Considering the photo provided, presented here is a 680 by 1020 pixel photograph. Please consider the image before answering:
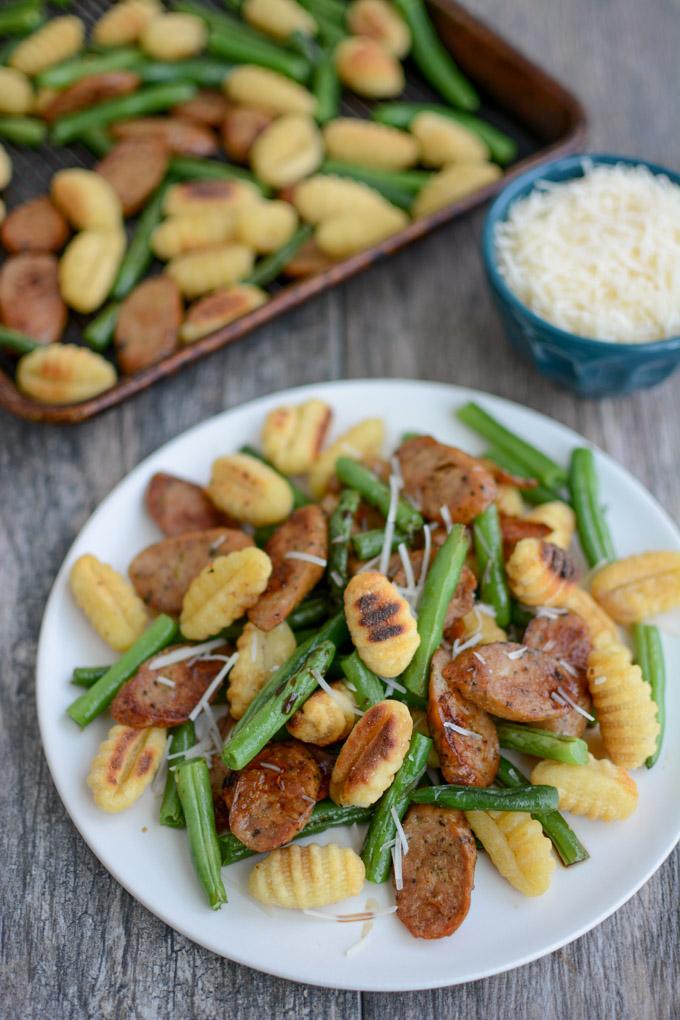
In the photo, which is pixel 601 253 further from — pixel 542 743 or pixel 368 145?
pixel 542 743

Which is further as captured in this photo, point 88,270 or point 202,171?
point 202,171

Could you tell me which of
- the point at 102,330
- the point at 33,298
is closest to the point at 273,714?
Result: the point at 102,330

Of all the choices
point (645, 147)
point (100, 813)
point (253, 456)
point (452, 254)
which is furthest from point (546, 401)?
point (100, 813)

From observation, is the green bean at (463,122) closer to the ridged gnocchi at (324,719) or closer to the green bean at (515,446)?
the green bean at (515,446)

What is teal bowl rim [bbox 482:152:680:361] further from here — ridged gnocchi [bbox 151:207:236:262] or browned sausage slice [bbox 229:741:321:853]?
browned sausage slice [bbox 229:741:321:853]

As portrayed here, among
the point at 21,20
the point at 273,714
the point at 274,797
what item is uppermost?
the point at 21,20

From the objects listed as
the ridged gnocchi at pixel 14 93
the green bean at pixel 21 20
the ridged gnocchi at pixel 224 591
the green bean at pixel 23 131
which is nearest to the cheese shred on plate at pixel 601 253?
the ridged gnocchi at pixel 224 591
